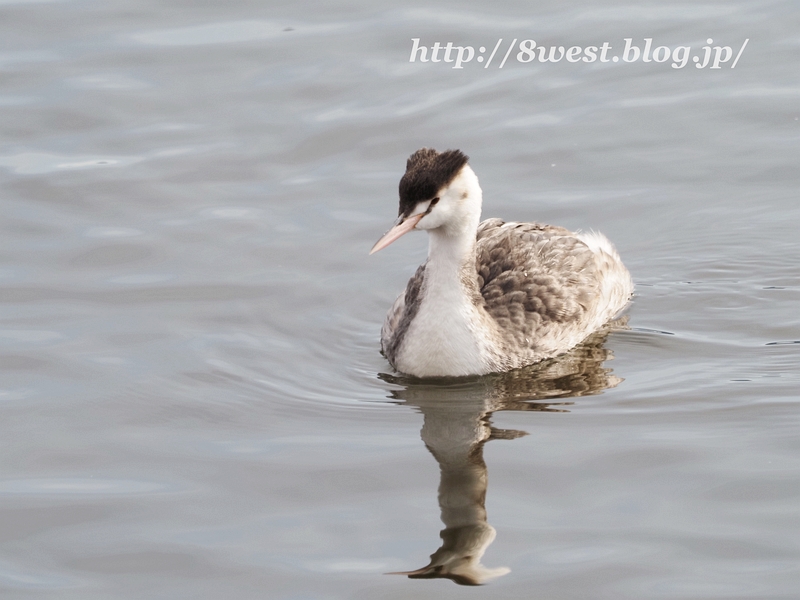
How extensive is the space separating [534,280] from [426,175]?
6.08 feet

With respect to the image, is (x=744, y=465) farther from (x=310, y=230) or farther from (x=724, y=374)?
(x=310, y=230)

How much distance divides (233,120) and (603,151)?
3777 mm

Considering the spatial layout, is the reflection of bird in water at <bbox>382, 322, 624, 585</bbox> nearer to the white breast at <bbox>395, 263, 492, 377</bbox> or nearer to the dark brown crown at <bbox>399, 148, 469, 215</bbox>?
the white breast at <bbox>395, 263, 492, 377</bbox>

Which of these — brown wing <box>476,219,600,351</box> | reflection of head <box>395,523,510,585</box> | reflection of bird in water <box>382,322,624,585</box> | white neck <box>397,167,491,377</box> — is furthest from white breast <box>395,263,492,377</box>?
reflection of head <box>395,523,510,585</box>

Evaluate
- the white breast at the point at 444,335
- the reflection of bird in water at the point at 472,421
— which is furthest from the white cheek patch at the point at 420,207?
the reflection of bird in water at the point at 472,421

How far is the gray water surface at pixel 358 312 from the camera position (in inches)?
310

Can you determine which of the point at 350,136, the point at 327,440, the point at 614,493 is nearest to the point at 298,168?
the point at 350,136

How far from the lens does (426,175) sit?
30.9ft

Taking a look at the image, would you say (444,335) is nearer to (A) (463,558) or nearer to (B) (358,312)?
(B) (358,312)

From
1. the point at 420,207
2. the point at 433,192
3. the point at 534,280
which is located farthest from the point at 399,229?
the point at 534,280

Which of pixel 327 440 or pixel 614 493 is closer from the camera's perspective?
pixel 614 493

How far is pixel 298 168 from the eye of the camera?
1338 cm

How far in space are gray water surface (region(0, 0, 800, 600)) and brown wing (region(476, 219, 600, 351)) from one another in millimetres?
302

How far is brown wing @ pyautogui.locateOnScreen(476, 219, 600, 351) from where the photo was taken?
1054 centimetres
